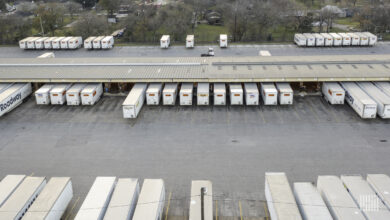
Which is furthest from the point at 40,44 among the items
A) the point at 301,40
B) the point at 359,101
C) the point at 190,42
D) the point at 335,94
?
the point at 359,101

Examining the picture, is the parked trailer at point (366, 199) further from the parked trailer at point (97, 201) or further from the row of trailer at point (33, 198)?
the row of trailer at point (33, 198)

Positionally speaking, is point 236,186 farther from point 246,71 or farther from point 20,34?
point 20,34

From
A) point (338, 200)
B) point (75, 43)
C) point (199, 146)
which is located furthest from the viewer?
point (75, 43)

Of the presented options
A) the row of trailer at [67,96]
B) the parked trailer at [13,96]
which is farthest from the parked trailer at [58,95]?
the parked trailer at [13,96]

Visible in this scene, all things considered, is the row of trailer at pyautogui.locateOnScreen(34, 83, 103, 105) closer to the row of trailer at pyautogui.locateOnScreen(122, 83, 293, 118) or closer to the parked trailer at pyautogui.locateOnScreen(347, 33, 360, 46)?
the row of trailer at pyautogui.locateOnScreen(122, 83, 293, 118)

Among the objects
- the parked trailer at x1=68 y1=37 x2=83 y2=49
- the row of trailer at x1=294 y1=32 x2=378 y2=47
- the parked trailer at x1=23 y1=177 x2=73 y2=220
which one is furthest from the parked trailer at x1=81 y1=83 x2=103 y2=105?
the row of trailer at x1=294 y1=32 x2=378 y2=47

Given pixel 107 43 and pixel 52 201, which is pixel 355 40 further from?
pixel 52 201
